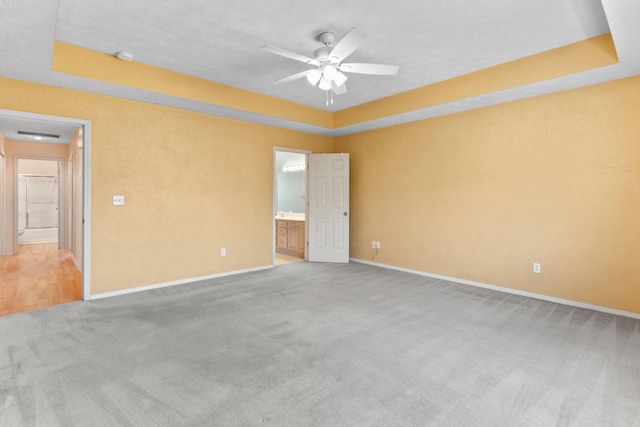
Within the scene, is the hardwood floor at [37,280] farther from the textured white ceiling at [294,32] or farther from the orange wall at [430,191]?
the textured white ceiling at [294,32]

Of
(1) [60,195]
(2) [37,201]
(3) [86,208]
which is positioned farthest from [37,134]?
(2) [37,201]

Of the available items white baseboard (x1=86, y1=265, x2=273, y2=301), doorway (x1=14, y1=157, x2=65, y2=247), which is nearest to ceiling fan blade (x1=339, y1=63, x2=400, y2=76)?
white baseboard (x1=86, y1=265, x2=273, y2=301)

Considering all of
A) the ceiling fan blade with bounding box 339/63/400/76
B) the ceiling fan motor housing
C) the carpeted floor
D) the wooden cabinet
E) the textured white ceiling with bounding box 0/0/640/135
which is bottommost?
the carpeted floor

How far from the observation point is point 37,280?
15.0 ft

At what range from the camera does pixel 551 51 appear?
127 inches

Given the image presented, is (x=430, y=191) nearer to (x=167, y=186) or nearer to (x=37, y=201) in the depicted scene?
(x=167, y=186)

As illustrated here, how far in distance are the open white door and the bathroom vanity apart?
1.34 ft

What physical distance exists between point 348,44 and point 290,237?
4672 mm

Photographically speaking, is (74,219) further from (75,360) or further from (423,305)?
(423,305)

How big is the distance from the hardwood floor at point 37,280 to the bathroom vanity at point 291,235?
3594 mm

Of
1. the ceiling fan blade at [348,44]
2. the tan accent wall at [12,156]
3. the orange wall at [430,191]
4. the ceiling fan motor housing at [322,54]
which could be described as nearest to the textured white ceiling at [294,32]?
the ceiling fan motor housing at [322,54]

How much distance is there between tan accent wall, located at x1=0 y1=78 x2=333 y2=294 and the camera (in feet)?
12.4

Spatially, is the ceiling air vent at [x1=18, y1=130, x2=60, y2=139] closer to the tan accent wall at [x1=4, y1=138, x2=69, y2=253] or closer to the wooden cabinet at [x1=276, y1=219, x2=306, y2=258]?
the tan accent wall at [x1=4, y1=138, x2=69, y2=253]

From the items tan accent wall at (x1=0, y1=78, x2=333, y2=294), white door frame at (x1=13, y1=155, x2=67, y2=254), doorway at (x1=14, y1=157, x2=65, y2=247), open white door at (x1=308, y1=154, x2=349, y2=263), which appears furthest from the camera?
doorway at (x1=14, y1=157, x2=65, y2=247)
